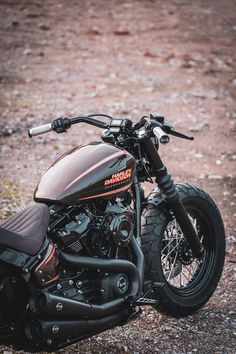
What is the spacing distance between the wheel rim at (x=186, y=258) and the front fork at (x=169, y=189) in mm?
126

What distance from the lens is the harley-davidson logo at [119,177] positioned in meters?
4.07

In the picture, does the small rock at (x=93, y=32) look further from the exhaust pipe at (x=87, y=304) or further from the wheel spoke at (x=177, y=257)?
the exhaust pipe at (x=87, y=304)

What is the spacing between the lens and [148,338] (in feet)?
15.3

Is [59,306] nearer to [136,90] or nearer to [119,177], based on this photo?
[119,177]

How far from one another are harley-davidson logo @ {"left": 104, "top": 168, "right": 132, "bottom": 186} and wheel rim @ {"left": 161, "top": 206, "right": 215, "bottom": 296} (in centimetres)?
74

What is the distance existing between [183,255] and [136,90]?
291 inches

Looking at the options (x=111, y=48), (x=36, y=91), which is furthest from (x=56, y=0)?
(x=36, y=91)

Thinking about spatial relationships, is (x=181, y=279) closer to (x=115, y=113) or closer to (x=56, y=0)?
(x=115, y=113)

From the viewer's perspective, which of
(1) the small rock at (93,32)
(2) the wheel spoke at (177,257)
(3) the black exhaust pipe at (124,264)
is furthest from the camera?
(1) the small rock at (93,32)

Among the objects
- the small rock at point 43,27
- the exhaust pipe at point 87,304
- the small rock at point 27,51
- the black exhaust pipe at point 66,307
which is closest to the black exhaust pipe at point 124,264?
the exhaust pipe at point 87,304

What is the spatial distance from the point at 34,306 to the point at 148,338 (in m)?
1.28

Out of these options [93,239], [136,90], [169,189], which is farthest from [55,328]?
[136,90]

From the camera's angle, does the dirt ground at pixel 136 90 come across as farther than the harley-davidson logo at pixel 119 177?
Yes

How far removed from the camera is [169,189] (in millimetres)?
4535
